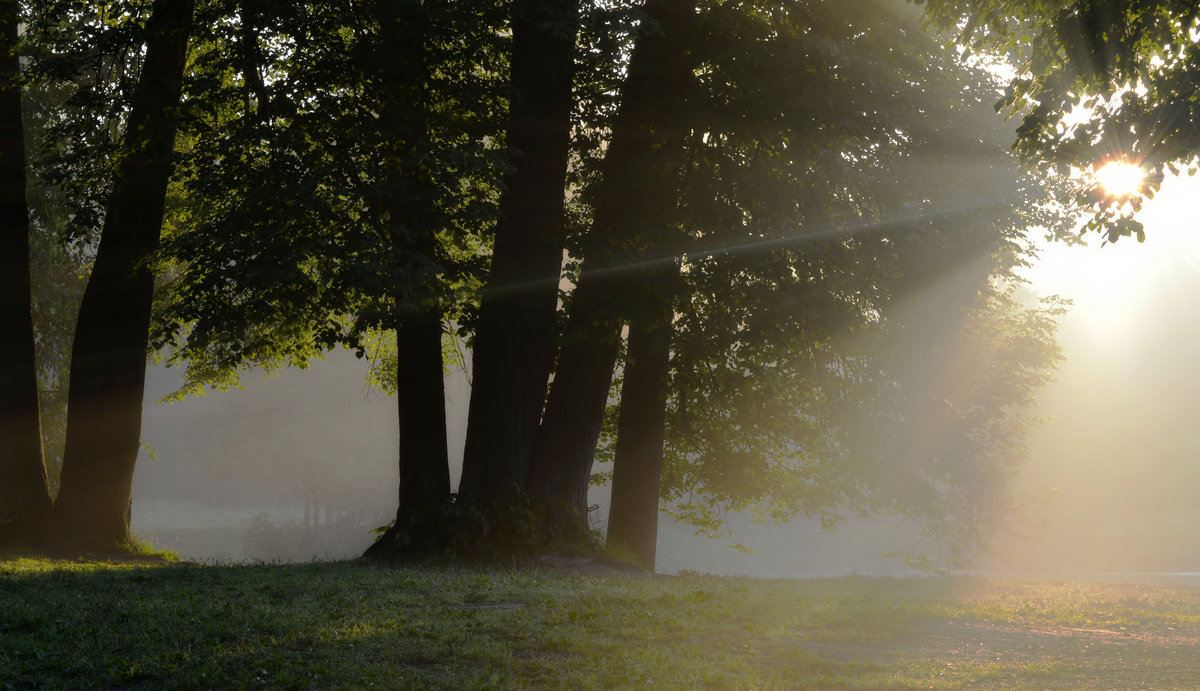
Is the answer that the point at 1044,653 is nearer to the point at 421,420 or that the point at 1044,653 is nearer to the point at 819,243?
the point at 819,243

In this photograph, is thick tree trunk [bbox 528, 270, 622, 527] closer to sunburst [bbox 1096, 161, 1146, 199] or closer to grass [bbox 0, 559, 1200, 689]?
grass [bbox 0, 559, 1200, 689]

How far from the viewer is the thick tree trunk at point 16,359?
16062 mm

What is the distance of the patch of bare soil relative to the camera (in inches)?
272

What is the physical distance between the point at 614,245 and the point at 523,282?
1.36 metres

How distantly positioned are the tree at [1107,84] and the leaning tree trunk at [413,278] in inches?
245

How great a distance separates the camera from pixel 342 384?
6656cm

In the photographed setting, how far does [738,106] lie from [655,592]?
6860 mm

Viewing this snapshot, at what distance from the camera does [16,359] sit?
16359 mm

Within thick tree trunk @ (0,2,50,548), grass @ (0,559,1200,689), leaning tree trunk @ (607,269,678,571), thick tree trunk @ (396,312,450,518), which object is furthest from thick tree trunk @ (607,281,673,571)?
thick tree trunk @ (0,2,50,548)

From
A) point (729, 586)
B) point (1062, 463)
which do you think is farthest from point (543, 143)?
point (1062, 463)

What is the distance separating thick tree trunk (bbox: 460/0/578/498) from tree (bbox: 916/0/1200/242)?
18.5 ft

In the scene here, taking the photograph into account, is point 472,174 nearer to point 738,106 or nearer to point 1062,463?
point 738,106

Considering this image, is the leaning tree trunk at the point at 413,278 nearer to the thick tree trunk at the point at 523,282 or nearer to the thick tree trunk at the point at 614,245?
the thick tree trunk at the point at 523,282

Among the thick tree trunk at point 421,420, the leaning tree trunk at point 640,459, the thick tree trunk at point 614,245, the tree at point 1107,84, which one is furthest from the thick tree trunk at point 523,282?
the tree at point 1107,84
